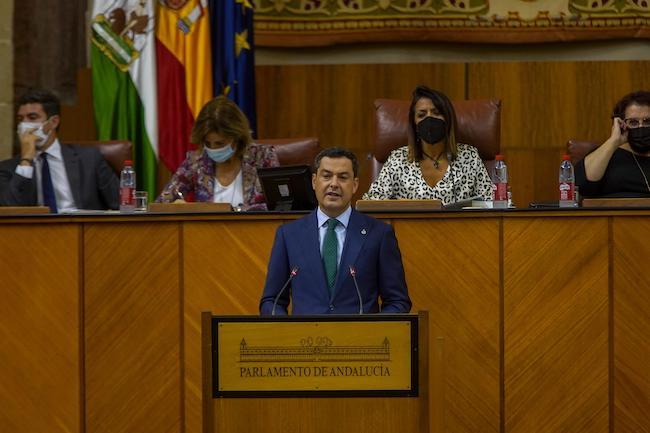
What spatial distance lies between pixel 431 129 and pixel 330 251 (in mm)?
1396

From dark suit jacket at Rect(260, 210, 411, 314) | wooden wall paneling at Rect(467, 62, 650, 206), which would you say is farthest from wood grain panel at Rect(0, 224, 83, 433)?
wooden wall paneling at Rect(467, 62, 650, 206)

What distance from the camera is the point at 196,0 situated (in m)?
6.87

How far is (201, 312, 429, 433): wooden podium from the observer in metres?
3.60

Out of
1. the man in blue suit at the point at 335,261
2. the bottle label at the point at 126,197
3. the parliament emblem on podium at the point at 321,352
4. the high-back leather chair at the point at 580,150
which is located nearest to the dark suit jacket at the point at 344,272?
the man in blue suit at the point at 335,261

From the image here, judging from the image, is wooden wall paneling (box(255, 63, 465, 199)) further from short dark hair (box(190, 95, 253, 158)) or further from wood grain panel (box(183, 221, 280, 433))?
wood grain panel (box(183, 221, 280, 433))

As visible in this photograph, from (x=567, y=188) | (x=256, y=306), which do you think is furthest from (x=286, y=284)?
(x=567, y=188)

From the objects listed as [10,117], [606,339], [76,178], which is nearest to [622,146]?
[606,339]

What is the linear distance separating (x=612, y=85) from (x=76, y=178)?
127 inches

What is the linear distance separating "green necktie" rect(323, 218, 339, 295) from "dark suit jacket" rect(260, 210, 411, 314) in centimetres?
4

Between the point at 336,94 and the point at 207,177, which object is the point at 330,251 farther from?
the point at 336,94

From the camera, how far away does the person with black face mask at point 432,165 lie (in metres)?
5.55

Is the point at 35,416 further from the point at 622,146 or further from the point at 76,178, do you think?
the point at 622,146

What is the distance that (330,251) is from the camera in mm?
4309

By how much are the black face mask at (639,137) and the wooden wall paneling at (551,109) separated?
1787 mm
